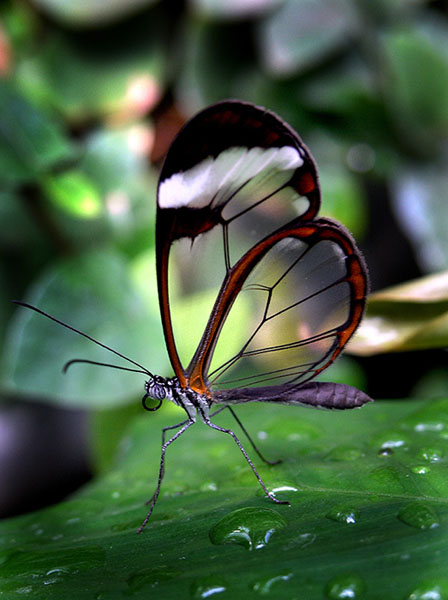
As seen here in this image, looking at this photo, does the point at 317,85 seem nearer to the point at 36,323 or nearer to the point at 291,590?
the point at 36,323

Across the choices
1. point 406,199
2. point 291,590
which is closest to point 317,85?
point 406,199

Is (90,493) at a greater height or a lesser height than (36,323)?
lesser

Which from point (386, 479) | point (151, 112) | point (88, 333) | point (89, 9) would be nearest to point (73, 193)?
point (88, 333)

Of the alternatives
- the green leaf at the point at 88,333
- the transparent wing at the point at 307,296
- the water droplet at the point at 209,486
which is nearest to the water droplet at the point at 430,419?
the transparent wing at the point at 307,296

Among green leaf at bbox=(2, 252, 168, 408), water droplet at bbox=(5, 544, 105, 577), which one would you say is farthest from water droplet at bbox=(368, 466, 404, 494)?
green leaf at bbox=(2, 252, 168, 408)

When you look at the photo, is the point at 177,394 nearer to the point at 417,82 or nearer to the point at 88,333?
the point at 88,333

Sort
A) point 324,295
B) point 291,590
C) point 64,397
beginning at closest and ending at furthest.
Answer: point 291,590 → point 324,295 → point 64,397
